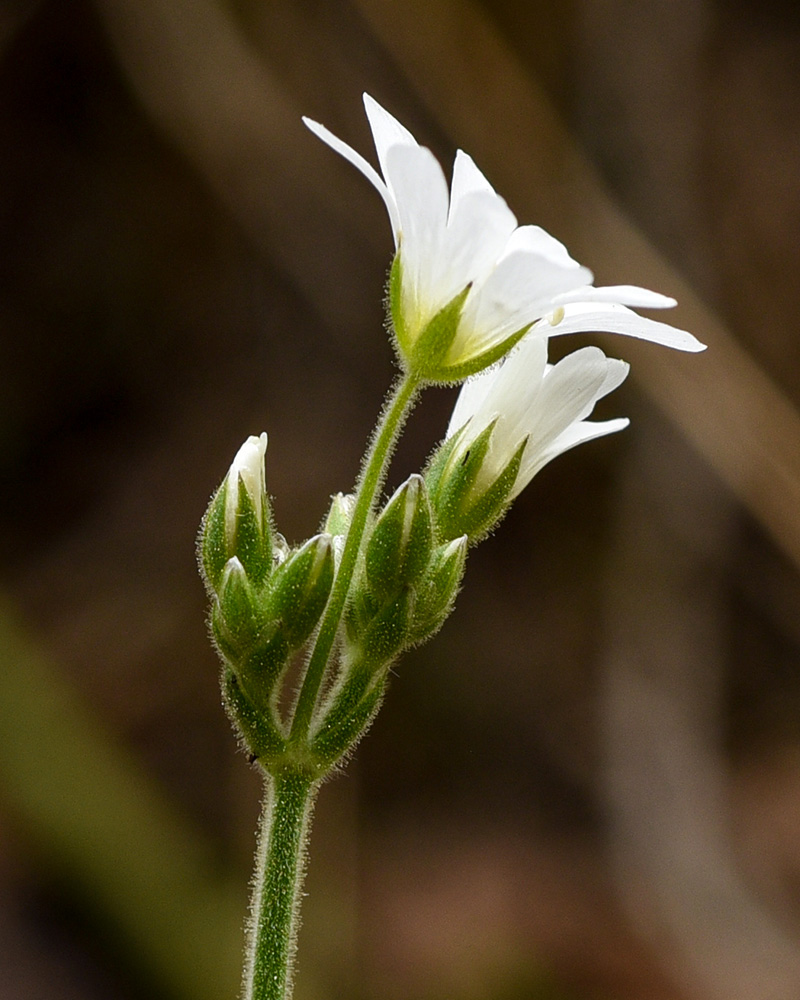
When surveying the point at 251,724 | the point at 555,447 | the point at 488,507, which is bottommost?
the point at 251,724

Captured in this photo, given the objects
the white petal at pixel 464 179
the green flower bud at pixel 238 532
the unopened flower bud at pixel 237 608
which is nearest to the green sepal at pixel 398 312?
the white petal at pixel 464 179

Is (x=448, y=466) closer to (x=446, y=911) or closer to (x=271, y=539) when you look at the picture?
(x=271, y=539)

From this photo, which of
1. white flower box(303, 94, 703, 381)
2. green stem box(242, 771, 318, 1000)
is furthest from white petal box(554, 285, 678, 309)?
green stem box(242, 771, 318, 1000)

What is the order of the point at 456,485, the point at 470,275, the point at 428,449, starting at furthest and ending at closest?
1. the point at 428,449
2. the point at 456,485
3. the point at 470,275

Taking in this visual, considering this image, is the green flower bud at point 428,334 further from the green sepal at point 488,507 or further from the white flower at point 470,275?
the green sepal at point 488,507

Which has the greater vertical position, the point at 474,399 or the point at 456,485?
the point at 474,399

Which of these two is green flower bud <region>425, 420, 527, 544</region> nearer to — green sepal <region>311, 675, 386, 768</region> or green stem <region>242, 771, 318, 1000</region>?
green sepal <region>311, 675, 386, 768</region>

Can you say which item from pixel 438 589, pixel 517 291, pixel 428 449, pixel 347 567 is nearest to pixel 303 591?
pixel 347 567

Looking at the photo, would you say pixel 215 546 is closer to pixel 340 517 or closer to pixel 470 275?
pixel 340 517

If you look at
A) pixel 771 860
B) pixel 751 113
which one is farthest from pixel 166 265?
pixel 771 860
